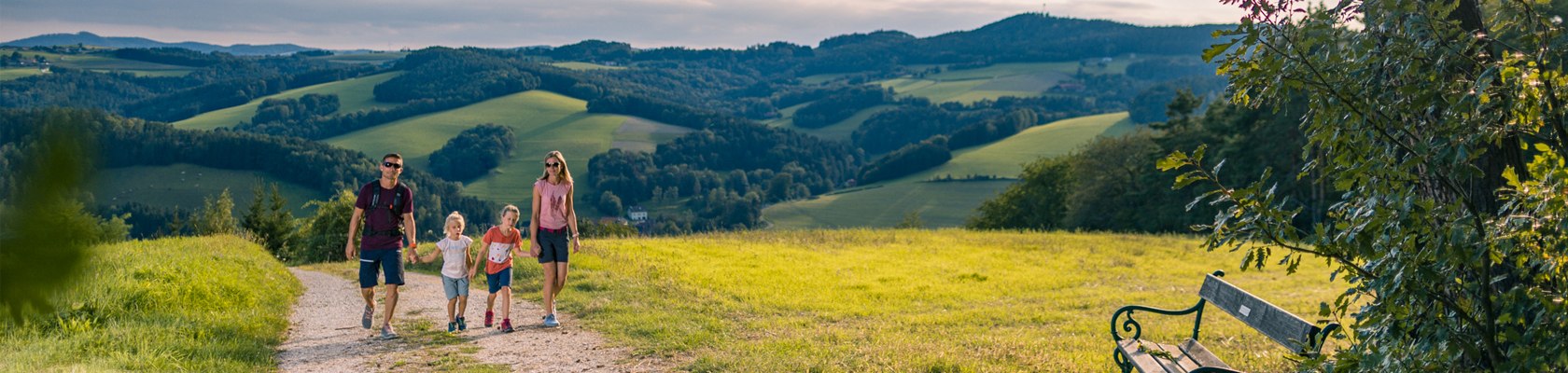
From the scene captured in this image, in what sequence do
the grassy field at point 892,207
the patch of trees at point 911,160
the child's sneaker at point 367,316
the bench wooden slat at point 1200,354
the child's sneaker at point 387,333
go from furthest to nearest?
the patch of trees at point 911,160
the grassy field at point 892,207
the child's sneaker at point 367,316
the child's sneaker at point 387,333
the bench wooden slat at point 1200,354

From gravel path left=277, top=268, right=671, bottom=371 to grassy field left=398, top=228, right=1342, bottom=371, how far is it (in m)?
0.50

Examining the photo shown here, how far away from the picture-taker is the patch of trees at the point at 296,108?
171125 millimetres

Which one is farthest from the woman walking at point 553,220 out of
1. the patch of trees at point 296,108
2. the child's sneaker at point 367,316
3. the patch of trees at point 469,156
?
the patch of trees at point 296,108

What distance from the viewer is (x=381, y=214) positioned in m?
11.1

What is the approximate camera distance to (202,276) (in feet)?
43.1

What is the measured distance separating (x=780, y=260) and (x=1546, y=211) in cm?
1839

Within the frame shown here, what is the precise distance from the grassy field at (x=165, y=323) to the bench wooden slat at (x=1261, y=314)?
25.3ft

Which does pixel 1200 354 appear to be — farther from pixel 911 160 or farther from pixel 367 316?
pixel 911 160

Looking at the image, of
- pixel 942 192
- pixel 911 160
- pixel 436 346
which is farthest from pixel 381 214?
pixel 911 160

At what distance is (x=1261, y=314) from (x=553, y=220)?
25.8 feet

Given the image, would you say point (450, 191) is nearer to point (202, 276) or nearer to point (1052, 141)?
point (1052, 141)

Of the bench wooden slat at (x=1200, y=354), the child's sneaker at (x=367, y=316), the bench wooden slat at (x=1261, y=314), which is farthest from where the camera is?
the child's sneaker at (x=367, y=316)

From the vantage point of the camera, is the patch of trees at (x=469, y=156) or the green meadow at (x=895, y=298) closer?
the green meadow at (x=895, y=298)

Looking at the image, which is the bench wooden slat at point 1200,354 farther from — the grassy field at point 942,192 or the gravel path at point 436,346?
the grassy field at point 942,192
